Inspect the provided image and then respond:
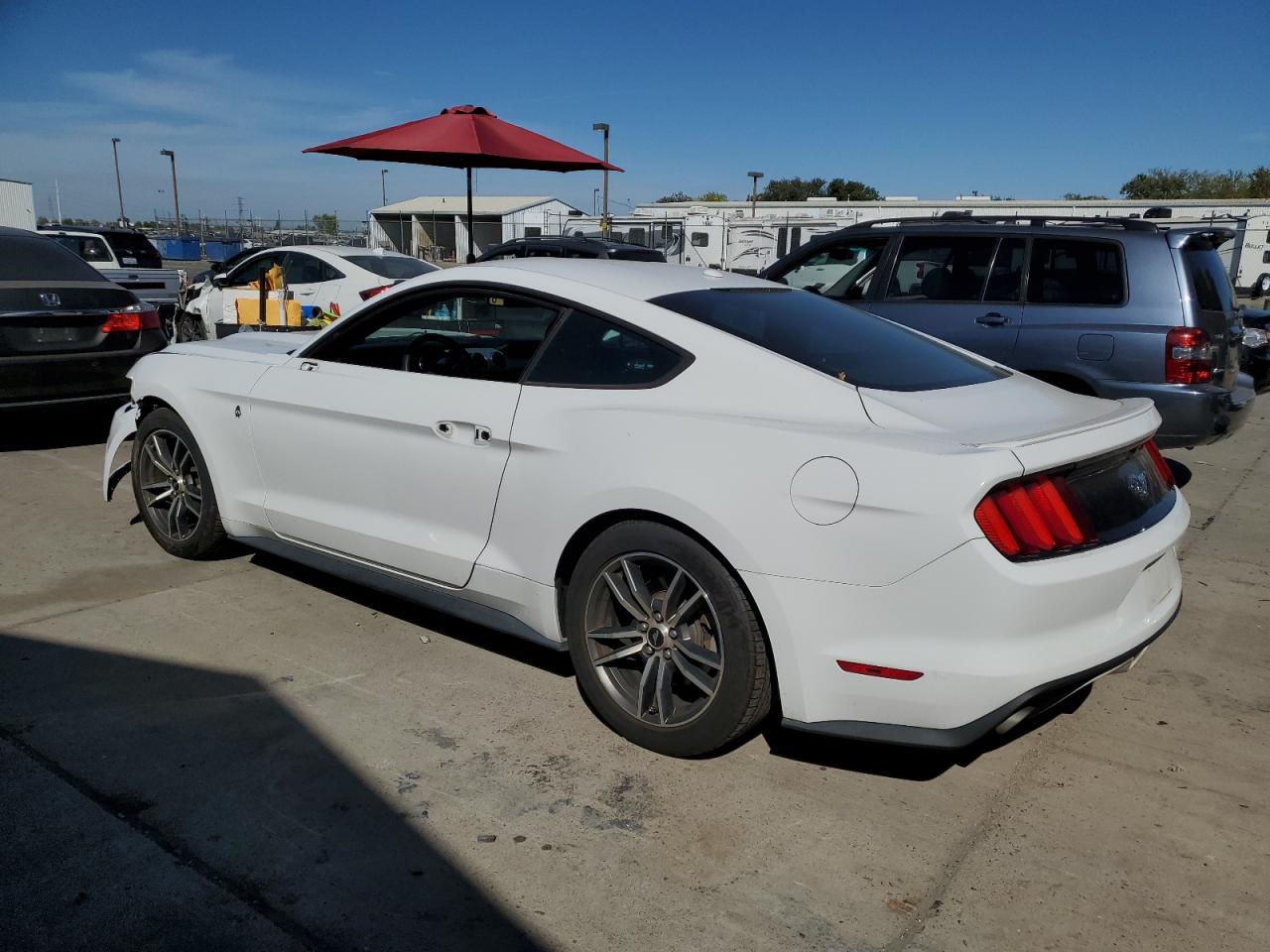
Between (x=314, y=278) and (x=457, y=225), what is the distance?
3150cm

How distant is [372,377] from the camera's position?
377cm

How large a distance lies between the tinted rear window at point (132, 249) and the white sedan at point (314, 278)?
24.7ft

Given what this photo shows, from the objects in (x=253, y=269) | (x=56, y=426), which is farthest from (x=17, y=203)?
(x=56, y=426)

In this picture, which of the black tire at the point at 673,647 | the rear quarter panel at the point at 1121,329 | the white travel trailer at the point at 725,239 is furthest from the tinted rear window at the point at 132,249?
the black tire at the point at 673,647

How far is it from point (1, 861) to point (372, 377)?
196cm

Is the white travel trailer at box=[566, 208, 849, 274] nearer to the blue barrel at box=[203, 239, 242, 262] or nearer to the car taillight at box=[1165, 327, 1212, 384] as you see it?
the car taillight at box=[1165, 327, 1212, 384]

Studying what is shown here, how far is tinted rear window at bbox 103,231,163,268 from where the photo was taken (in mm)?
18438

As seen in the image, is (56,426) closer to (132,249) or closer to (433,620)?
(433,620)

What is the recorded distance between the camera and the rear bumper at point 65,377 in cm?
666

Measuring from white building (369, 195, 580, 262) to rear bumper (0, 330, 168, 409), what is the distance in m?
32.5

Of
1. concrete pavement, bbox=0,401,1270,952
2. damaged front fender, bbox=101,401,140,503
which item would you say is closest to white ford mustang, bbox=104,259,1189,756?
concrete pavement, bbox=0,401,1270,952

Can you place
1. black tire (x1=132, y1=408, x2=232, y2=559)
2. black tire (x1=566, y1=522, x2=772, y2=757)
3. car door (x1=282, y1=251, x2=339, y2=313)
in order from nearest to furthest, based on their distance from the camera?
1. black tire (x1=566, y1=522, x2=772, y2=757)
2. black tire (x1=132, y1=408, x2=232, y2=559)
3. car door (x1=282, y1=251, x2=339, y2=313)

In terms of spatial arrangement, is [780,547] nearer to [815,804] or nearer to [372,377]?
[815,804]

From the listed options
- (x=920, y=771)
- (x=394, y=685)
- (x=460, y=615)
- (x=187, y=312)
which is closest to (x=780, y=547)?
(x=920, y=771)
